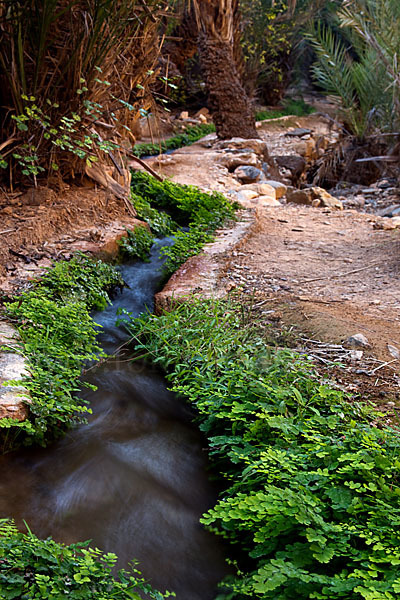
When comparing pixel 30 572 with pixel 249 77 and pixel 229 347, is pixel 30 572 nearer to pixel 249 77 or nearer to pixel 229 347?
pixel 229 347

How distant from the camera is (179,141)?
11.4 metres

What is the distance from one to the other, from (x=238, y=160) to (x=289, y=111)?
32.5 feet

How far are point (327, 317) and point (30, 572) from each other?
2372mm

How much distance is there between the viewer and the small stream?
2107mm

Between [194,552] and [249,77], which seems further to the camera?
[249,77]

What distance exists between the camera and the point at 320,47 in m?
10.3

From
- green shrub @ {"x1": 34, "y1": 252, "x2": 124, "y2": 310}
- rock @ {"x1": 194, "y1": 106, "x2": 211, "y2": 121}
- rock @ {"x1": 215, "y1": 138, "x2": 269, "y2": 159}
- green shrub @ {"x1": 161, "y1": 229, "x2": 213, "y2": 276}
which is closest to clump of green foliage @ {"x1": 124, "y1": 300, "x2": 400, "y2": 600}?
green shrub @ {"x1": 34, "y1": 252, "x2": 124, "y2": 310}

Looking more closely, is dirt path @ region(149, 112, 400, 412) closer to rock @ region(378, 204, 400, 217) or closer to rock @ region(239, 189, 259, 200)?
rock @ region(239, 189, 259, 200)

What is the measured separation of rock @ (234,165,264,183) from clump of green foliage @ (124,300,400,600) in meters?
A: 5.68

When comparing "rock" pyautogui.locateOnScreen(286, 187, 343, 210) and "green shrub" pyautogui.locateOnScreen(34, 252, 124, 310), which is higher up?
"green shrub" pyautogui.locateOnScreen(34, 252, 124, 310)

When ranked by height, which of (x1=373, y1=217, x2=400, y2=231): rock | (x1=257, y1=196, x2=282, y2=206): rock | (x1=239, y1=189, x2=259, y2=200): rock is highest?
(x1=373, y1=217, x2=400, y2=231): rock

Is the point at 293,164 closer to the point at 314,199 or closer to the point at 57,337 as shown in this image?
the point at 314,199

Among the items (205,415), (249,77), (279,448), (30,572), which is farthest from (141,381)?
(249,77)

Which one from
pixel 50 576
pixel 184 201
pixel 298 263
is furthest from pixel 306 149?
pixel 50 576
